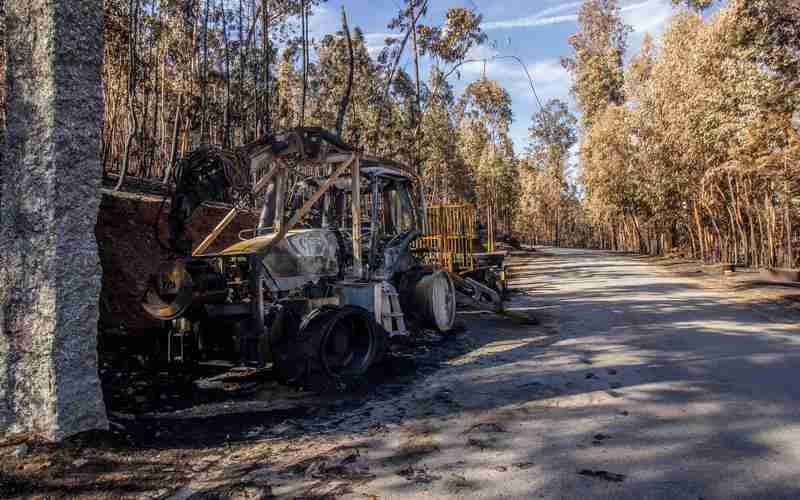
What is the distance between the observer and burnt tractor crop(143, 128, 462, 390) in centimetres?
536

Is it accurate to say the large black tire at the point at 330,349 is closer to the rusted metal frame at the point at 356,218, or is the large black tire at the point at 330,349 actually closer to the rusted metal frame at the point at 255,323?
the rusted metal frame at the point at 255,323

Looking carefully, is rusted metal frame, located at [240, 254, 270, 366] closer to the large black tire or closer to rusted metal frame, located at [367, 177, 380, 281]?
the large black tire

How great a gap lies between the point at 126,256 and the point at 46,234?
5.82 metres

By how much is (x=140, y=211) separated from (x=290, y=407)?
6516 millimetres

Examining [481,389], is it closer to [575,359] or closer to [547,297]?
[575,359]

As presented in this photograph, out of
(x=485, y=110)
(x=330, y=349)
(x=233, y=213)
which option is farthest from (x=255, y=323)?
(x=485, y=110)

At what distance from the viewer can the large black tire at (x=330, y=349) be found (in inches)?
212

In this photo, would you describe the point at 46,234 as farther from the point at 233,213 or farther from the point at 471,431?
the point at 471,431

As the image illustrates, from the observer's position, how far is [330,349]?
236 inches

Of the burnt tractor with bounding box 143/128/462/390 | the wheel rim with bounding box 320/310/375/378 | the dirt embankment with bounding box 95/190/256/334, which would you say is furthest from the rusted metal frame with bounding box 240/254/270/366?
the dirt embankment with bounding box 95/190/256/334

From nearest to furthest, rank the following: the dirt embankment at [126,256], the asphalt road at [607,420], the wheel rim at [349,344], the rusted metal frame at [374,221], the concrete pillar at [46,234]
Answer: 1. the asphalt road at [607,420]
2. the concrete pillar at [46,234]
3. the wheel rim at [349,344]
4. the rusted metal frame at [374,221]
5. the dirt embankment at [126,256]

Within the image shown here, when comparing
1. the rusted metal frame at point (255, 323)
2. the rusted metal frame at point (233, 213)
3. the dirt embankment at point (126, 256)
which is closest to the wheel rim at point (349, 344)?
the rusted metal frame at point (255, 323)

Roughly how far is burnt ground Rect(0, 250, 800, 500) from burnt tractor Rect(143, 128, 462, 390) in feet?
1.51

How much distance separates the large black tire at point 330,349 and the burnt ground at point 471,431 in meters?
0.23
